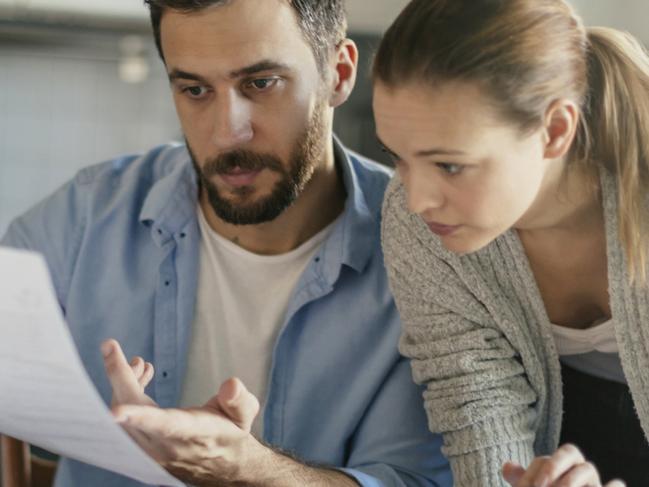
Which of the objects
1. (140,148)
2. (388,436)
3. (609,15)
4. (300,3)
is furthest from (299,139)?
(609,15)

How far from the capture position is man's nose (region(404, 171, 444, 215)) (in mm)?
1012

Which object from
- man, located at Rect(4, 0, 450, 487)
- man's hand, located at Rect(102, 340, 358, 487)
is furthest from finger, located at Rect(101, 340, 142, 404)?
man, located at Rect(4, 0, 450, 487)

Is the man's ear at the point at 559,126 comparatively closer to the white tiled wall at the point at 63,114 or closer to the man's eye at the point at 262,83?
the man's eye at the point at 262,83

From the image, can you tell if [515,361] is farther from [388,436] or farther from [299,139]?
[299,139]

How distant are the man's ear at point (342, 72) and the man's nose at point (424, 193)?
399 millimetres

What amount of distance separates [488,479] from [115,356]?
0.42 meters

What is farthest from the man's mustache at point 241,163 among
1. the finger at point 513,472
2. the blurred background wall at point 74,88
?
the blurred background wall at point 74,88

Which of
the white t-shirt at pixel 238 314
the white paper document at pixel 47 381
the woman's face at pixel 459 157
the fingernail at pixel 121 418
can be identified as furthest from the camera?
the white t-shirt at pixel 238 314

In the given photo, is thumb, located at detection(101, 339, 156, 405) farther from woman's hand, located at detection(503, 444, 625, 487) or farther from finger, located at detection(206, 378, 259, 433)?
woman's hand, located at detection(503, 444, 625, 487)

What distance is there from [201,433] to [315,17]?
2.01 ft

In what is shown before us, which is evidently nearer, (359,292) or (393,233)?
(393,233)

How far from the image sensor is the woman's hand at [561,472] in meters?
0.94

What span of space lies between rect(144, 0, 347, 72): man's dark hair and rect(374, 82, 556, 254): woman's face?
312 mm

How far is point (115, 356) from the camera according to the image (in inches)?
39.9
